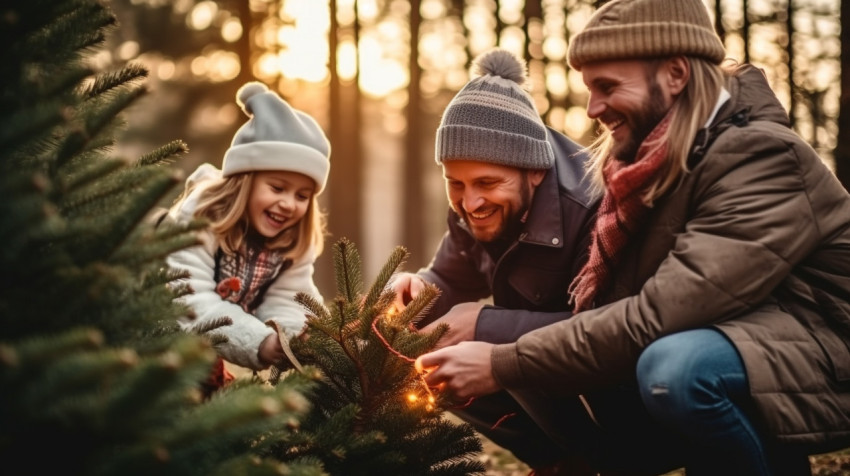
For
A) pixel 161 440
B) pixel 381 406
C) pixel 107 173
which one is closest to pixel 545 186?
pixel 381 406

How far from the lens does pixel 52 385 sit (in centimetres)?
127

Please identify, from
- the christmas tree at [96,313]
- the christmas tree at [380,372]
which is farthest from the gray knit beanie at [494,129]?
the christmas tree at [96,313]

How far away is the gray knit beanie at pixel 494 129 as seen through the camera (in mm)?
3422

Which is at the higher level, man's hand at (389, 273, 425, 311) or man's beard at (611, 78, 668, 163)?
man's beard at (611, 78, 668, 163)

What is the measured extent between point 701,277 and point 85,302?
6.06ft

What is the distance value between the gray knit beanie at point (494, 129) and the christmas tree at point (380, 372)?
980 millimetres

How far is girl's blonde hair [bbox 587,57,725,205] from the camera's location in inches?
105

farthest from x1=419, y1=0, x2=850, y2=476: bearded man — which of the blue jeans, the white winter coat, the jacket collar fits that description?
the white winter coat

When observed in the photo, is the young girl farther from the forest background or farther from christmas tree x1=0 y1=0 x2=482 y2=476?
the forest background

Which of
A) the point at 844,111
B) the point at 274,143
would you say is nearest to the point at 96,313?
the point at 274,143

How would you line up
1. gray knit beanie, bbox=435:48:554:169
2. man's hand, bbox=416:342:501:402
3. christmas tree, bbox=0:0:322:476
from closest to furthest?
1. christmas tree, bbox=0:0:322:476
2. man's hand, bbox=416:342:501:402
3. gray knit beanie, bbox=435:48:554:169

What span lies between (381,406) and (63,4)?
1583 mm

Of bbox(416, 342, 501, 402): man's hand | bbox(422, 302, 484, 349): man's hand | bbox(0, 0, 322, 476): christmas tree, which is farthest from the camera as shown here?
bbox(422, 302, 484, 349): man's hand

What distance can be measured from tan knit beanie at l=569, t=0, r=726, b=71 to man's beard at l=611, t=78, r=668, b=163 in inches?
5.8
